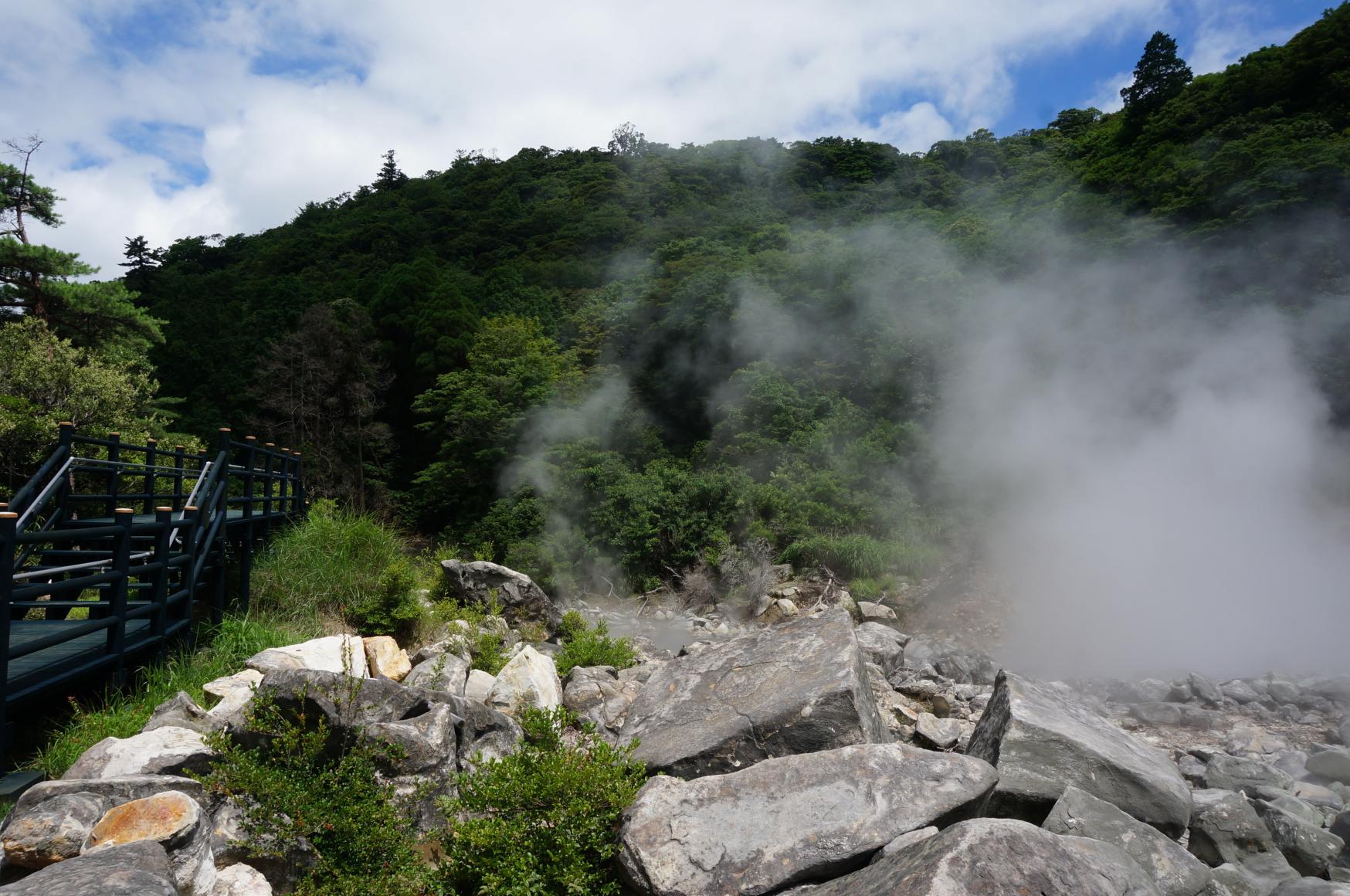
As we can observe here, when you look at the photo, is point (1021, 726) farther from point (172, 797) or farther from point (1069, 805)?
point (172, 797)

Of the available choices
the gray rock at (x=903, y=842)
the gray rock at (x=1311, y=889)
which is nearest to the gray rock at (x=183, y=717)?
the gray rock at (x=903, y=842)

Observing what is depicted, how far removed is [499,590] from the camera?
8.23m

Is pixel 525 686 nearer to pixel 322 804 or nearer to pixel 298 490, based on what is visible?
pixel 322 804

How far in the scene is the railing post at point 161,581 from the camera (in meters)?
4.44

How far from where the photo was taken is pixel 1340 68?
17.1 m

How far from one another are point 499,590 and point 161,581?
3991 millimetres

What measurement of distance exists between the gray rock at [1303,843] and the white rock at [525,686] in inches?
156

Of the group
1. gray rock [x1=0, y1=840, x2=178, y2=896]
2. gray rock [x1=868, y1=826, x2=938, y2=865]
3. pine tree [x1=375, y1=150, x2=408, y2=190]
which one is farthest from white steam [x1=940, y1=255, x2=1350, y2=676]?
pine tree [x1=375, y1=150, x2=408, y2=190]

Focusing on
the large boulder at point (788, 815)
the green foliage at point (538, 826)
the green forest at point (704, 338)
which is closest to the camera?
the large boulder at point (788, 815)

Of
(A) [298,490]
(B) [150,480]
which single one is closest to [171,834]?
(B) [150,480]

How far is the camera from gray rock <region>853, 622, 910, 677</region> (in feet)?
24.8

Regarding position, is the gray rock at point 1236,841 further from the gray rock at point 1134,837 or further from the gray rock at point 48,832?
the gray rock at point 48,832

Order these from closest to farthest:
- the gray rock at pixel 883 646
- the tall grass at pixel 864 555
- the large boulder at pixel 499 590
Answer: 1. the gray rock at pixel 883 646
2. the large boulder at pixel 499 590
3. the tall grass at pixel 864 555

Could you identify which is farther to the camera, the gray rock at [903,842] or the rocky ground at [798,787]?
the gray rock at [903,842]
